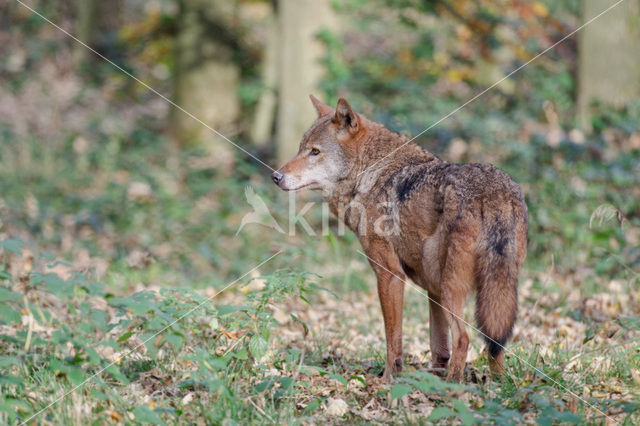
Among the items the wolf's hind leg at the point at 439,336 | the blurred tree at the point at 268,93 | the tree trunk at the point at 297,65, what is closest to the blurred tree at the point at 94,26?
the blurred tree at the point at 268,93

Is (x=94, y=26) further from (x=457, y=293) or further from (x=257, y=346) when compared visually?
(x=457, y=293)

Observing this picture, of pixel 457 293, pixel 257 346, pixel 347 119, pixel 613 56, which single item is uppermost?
pixel 613 56

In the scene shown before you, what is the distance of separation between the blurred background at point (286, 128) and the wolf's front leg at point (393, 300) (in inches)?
95.3

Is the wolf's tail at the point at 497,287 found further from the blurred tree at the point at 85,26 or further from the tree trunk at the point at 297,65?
the blurred tree at the point at 85,26

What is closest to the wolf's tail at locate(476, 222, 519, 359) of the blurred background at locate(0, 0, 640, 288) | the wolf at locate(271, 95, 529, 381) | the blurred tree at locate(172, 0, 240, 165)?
the wolf at locate(271, 95, 529, 381)

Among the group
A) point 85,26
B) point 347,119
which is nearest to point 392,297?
point 347,119

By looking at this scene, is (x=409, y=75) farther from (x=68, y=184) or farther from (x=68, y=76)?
(x=68, y=76)

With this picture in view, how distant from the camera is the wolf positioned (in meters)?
3.96

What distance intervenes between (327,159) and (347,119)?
0.35 metres

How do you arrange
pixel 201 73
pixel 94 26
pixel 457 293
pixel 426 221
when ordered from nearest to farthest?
1. pixel 457 293
2. pixel 426 221
3. pixel 201 73
4. pixel 94 26

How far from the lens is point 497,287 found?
3914 mm

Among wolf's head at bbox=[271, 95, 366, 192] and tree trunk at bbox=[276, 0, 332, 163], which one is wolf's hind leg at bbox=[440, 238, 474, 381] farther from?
tree trunk at bbox=[276, 0, 332, 163]

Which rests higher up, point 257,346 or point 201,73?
point 201,73

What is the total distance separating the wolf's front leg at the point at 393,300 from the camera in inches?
173
